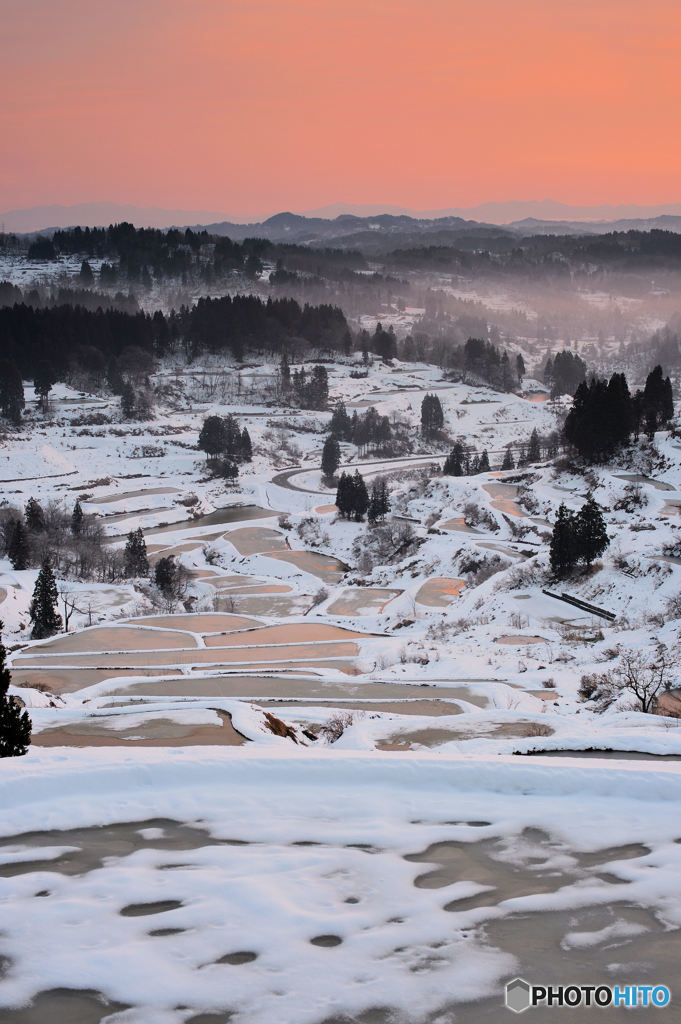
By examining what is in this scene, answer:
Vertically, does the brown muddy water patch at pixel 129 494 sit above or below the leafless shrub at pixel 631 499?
below

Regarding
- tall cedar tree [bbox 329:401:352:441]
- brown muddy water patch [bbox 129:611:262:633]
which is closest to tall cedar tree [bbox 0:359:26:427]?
tall cedar tree [bbox 329:401:352:441]

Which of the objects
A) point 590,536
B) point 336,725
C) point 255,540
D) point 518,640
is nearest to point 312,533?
point 255,540

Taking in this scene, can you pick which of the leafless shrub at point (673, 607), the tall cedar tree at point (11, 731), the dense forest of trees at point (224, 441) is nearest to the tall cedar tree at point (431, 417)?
the dense forest of trees at point (224, 441)

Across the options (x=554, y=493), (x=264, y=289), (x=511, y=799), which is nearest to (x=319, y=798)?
(x=511, y=799)

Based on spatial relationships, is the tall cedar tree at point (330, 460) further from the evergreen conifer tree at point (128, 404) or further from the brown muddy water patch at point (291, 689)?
the brown muddy water patch at point (291, 689)

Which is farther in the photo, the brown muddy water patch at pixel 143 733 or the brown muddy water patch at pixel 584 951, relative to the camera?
the brown muddy water patch at pixel 143 733

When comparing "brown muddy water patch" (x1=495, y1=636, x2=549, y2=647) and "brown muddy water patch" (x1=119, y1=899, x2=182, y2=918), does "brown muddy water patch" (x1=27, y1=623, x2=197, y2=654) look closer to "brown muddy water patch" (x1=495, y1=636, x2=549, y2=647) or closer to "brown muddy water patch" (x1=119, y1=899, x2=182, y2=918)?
"brown muddy water patch" (x1=495, y1=636, x2=549, y2=647)

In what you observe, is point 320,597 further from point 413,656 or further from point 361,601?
point 413,656
